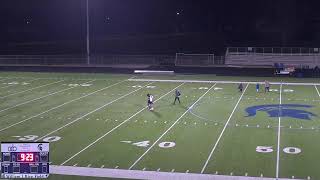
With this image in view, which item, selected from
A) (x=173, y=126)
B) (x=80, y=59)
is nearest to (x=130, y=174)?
(x=173, y=126)

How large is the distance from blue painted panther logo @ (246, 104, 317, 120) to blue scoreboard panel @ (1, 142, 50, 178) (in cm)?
1634

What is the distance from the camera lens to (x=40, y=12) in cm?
6469

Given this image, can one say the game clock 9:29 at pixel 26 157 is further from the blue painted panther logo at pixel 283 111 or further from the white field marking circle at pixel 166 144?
the blue painted panther logo at pixel 283 111

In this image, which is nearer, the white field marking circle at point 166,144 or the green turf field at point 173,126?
the green turf field at point 173,126

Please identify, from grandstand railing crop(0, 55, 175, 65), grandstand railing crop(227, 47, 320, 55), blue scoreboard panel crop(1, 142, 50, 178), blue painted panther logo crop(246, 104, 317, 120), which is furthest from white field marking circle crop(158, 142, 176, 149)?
grandstand railing crop(227, 47, 320, 55)

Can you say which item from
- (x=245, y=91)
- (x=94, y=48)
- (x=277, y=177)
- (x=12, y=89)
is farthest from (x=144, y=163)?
(x=94, y=48)

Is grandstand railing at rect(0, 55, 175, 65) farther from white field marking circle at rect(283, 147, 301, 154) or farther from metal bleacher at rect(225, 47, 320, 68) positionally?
white field marking circle at rect(283, 147, 301, 154)

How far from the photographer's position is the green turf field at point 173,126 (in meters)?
17.3

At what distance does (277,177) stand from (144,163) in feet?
14.2

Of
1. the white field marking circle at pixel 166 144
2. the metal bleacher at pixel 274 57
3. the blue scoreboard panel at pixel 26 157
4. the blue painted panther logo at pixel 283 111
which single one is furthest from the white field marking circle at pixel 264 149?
the metal bleacher at pixel 274 57

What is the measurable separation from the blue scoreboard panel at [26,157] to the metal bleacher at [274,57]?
132 ft

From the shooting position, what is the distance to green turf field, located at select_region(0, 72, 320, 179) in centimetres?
1731

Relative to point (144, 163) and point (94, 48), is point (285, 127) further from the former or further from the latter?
point (94, 48)

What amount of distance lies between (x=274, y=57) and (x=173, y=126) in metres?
29.5
